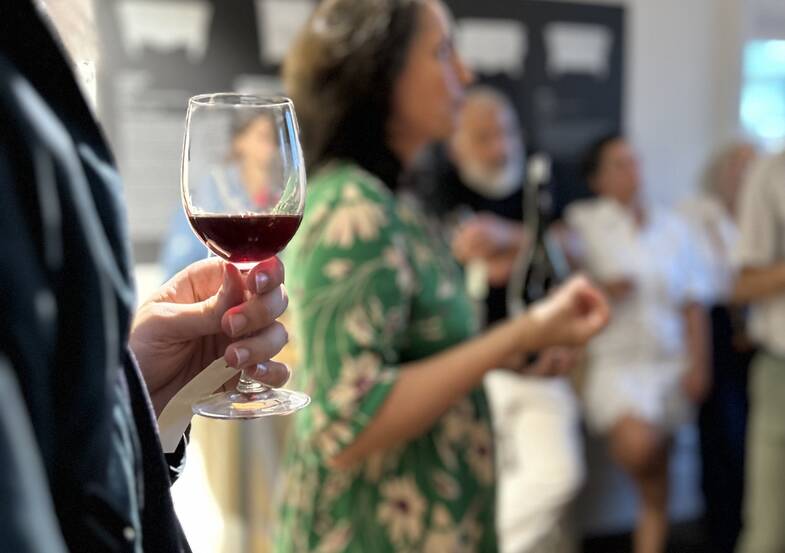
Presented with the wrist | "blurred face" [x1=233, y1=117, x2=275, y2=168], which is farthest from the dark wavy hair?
"blurred face" [x1=233, y1=117, x2=275, y2=168]

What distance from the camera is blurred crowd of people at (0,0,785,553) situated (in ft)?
Result: 1.11

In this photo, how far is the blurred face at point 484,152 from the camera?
3.23m

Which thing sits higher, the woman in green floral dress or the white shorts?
the woman in green floral dress

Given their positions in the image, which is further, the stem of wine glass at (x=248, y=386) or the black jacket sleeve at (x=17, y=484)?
the stem of wine glass at (x=248, y=386)

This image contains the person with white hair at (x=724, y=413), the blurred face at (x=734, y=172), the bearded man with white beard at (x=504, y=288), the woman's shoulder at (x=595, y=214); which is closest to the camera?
the bearded man with white beard at (x=504, y=288)

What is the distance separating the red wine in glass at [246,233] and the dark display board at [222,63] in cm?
220

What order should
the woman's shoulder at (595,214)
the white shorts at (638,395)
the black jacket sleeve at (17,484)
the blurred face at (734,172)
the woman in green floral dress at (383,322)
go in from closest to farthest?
the black jacket sleeve at (17,484) < the woman in green floral dress at (383,322) < the white shorts at (638,395) < the woman's shoulder at (595,214) < the blurred face at (734,172)

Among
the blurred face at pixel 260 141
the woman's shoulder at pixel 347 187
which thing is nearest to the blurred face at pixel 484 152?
the woman's shoulder at pixel 347 187

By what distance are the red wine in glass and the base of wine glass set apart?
0.40ft

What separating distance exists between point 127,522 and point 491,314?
2430 millimetres

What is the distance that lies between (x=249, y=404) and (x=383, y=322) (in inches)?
17.3

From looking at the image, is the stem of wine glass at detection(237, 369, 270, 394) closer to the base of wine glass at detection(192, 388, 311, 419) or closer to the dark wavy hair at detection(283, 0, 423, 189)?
the base of wine glass at detection(192, 388, 311, 419)

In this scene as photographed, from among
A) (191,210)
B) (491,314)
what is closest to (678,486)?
(491,314)

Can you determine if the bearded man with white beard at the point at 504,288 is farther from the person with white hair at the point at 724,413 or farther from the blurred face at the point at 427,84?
the blurred face at the point at 427,84
